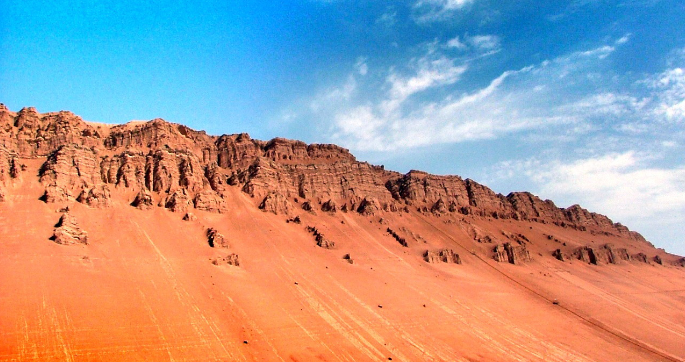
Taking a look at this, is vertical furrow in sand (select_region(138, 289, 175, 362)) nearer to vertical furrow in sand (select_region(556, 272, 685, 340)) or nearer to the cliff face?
the cliff face

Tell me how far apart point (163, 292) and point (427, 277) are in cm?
3346

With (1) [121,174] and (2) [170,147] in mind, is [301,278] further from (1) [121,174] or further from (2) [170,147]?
(2) [170,147]

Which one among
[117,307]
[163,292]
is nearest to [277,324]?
[163,292]

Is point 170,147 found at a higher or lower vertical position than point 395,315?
A: higher

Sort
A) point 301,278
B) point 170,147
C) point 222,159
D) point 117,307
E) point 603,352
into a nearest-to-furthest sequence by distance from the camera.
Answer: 1. point 117,307
2. point 603,352
3. point 301,278
4. point 170,147
5. point 222,159

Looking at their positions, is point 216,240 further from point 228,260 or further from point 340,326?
point 340,326

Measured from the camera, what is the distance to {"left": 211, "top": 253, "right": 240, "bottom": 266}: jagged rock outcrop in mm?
43594

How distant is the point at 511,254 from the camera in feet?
224

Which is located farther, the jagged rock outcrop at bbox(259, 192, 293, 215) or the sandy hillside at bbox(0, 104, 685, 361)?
the jagged rock outcrop at bbox(259, 192, 293, 215)

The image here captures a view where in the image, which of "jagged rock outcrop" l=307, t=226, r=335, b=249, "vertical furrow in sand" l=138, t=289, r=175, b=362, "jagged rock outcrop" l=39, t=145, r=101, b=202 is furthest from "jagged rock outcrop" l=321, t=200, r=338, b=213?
"vertical furrow in sand" l=138, t=289, r=175, b=362

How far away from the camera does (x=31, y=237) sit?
120ft

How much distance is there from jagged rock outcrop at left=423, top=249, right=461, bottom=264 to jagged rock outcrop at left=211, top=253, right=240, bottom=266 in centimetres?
2940

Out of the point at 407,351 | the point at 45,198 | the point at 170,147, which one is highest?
the point at 170,147

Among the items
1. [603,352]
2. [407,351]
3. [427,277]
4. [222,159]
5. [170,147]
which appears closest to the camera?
[407,351]
